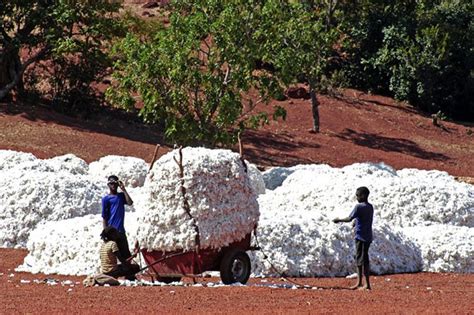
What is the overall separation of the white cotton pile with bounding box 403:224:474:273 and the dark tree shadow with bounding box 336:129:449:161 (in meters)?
26.3

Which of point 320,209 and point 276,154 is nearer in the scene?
point 320,209

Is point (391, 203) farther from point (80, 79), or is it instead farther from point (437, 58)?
point (437, 58)

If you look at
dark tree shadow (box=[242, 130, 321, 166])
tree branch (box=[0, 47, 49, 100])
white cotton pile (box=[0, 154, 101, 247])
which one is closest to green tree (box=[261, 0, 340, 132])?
dark tree shadow (box=[242, 130, 321, 166])

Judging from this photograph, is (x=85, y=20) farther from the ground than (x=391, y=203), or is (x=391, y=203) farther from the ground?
(x=85, y=20)

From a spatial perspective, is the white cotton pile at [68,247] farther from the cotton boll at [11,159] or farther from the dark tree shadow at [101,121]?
the dark tree shadow at [101,121]

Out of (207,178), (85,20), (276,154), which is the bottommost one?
(276,154)

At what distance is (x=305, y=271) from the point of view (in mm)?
16359

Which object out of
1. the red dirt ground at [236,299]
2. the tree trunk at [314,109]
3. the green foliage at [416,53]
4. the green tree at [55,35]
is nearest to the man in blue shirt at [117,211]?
the red dirt ground at [236,299]

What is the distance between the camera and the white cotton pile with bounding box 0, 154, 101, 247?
19250 mm

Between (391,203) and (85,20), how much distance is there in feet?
76.4

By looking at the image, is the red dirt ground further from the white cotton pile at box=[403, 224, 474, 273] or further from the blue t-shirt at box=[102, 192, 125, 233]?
the white cotton pile at box=[403, 224, 474, 273]

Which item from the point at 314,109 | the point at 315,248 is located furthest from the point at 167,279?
the point at 314,109

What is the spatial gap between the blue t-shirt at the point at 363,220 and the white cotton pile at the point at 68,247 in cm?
401

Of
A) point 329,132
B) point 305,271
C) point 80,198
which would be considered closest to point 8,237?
point 80,198
